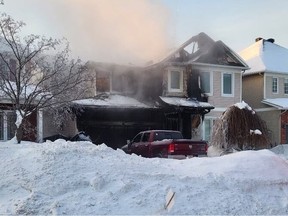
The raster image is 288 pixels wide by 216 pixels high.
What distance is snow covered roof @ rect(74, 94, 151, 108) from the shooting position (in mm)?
20680

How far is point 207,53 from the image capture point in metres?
24.8

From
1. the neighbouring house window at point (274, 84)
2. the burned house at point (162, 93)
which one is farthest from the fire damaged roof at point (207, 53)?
the neighbouring house window at point (274, 84)

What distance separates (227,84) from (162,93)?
4.80m

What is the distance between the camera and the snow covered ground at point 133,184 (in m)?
5.55

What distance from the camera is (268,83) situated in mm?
27875

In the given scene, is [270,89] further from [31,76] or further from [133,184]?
[133,184]

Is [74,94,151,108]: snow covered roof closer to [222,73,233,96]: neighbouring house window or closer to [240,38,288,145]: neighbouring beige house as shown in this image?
[222,73,233,96]: neighbouring house window

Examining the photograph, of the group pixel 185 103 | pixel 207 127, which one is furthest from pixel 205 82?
pixel 185 103

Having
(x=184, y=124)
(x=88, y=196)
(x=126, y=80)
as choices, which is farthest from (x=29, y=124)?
(x=88, y=196)

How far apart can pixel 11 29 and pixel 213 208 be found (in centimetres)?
1209

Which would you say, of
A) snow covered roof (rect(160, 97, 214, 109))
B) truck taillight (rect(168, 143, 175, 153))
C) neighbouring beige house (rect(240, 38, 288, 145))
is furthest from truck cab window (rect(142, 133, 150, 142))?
neighbouring beige house (rect(240, 38, 288, 145))

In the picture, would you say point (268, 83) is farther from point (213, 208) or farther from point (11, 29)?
point (213, 208)

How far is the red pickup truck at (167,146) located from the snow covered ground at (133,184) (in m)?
4.86

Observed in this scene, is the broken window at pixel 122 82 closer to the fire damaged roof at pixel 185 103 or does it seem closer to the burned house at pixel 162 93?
the burned house at pixel 162 93
